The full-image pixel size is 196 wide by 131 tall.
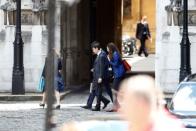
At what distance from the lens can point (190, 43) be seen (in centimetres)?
2241

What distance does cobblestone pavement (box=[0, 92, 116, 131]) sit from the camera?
1614cm

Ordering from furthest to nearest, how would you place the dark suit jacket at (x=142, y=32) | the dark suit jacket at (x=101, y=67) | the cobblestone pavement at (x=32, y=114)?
the dark suit jacket at (x=142, y=32)
the dark suit jacket at (x=101, y=67)
the cobblestone pavement at (x=32, y=114)

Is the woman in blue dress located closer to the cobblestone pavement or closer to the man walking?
the man walking

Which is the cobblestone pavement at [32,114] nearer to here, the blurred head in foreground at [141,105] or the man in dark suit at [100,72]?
the man in dark suit at [100,72]

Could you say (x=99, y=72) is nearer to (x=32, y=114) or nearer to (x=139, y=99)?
(x=32, y=114)

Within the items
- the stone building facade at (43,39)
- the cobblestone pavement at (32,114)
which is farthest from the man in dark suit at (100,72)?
the stone building facade at (43,39)

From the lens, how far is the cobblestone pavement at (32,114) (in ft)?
53.0

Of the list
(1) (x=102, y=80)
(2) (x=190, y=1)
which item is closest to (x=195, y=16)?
(2) (x=190, y=1)

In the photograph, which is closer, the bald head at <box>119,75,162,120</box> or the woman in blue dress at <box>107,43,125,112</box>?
the bald head at <box>119,75,162,120</box>

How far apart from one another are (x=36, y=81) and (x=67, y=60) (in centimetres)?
243

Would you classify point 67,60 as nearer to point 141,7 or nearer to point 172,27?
point 172,27

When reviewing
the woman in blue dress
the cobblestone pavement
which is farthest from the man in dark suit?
the cobblestone pavement

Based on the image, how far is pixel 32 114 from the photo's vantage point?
59.9 feet

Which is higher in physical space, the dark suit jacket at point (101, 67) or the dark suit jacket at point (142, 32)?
the dark suit jacket at point (142, 32)
